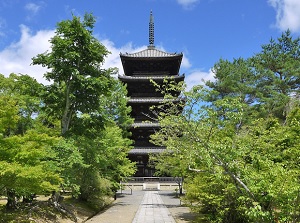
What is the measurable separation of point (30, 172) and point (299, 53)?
39.3m

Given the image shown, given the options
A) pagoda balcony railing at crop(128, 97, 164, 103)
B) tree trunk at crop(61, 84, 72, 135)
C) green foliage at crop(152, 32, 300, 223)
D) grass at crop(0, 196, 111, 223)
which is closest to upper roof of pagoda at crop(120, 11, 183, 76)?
pagoda balcony railing at crop(128, 97, 164, 103)

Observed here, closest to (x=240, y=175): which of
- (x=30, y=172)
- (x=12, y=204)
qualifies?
(x=30, y=172)

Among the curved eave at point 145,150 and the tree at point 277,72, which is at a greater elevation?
the tree at point 277,72

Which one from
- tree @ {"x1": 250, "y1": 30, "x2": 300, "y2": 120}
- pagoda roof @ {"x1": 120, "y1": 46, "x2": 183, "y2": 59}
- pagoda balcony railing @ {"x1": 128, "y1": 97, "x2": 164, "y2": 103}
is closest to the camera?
tree @ {"x1": 250, "y1": 30, "x2": 300, "y2": 120}

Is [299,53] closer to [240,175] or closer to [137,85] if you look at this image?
[137,85]

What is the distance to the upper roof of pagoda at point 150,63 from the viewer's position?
4244cm

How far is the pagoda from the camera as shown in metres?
40.9

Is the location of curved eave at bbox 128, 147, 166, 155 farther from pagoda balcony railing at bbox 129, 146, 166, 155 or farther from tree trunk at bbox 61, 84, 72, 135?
tree trunk at bbox 61, 84, 72, 135

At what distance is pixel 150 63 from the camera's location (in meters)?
43.8

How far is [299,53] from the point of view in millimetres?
39188

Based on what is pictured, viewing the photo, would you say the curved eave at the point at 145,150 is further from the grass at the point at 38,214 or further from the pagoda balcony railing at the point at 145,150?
the grass at the point at 38,214

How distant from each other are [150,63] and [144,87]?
12.2ft

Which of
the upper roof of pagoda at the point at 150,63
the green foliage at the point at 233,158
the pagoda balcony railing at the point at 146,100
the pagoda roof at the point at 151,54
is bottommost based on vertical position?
the green foliage at the point at 233,158

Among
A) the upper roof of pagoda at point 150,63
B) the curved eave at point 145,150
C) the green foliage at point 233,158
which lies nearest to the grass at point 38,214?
the green foliage at point 233,158
